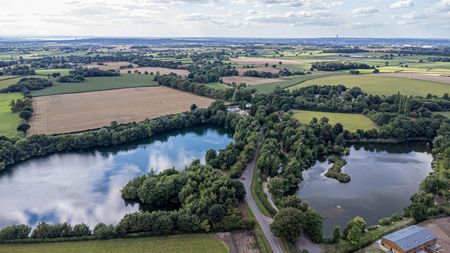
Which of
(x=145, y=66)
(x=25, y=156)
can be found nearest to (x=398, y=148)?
(x=25, y=156)

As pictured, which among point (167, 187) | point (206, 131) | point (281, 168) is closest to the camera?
point (167, 187)

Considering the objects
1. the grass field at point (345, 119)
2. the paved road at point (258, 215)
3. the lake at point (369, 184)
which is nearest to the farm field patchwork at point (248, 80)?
the grass field at point (345, 119)

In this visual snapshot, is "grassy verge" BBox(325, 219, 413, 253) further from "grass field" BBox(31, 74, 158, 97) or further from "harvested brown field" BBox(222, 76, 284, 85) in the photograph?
"grass field" BBox(31, 74, 158, 97)

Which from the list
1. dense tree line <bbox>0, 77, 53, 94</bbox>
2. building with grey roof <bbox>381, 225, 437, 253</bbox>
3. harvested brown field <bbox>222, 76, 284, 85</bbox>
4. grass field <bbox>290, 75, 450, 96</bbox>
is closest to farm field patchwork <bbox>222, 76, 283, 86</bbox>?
harvested brown field <bbox>222, 76, 284, 85</bbox>

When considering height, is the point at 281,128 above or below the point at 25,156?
above

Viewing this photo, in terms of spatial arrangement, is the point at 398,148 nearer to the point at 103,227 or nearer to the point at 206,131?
the point at 206,131

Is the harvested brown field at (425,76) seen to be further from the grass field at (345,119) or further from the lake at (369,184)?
the lake at (369,184)

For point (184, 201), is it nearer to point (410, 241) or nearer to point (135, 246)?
point (135, 246)
